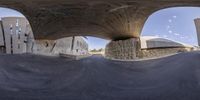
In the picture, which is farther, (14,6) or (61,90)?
(14,6)

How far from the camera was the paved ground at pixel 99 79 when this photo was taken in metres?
3.63

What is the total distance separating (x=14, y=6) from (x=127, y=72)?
A: 32.1 ft

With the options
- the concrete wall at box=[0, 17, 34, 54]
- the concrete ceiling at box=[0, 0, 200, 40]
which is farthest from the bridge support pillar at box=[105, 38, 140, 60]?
the concrete wall at box=[0, 17, 34, 54]

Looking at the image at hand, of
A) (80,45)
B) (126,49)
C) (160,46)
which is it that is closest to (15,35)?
(80,45)

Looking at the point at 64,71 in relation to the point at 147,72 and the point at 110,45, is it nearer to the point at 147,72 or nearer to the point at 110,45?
the point at 147,72

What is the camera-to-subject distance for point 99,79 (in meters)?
3.85

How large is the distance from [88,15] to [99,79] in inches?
428

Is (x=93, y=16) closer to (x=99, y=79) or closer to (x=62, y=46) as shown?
(x=62, y=46)

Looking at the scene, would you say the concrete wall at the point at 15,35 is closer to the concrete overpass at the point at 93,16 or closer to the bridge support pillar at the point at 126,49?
the concrete overpass at the point at 93,16

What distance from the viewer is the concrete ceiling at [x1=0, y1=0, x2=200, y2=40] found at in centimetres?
1178

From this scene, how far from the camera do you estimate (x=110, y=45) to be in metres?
19.4

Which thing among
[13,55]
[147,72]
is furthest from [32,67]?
[147,72]

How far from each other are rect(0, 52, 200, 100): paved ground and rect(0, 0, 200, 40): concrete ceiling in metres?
7.46

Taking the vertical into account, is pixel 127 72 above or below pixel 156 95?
above
